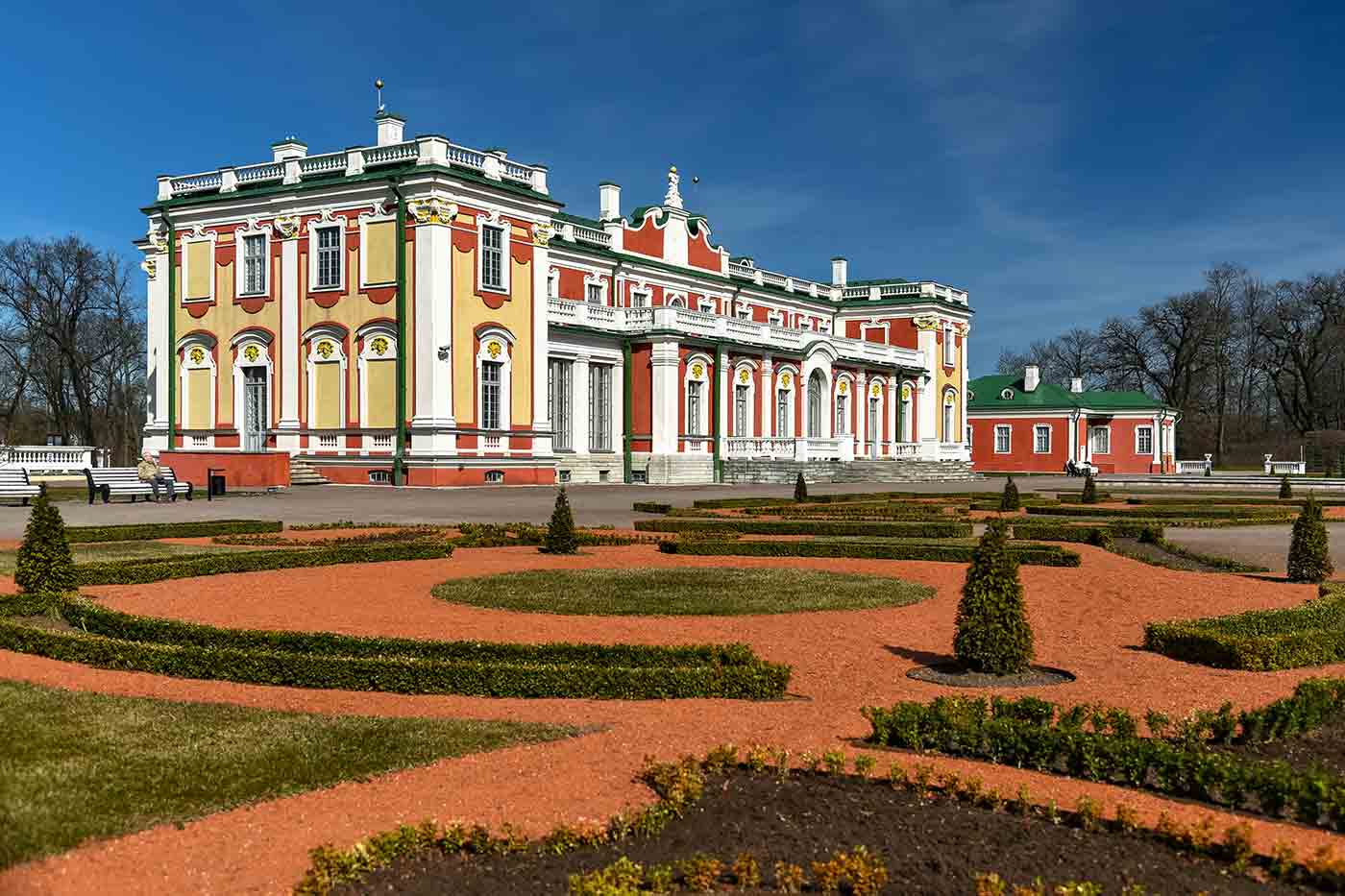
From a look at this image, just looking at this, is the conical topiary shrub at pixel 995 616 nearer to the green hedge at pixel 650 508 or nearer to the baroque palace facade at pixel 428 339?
the green hedge at pixel 650 508

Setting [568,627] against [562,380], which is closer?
[568,627]

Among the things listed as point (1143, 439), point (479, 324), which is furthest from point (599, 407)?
point (1143, 439)

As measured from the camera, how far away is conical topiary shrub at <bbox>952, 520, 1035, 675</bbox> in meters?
8.80

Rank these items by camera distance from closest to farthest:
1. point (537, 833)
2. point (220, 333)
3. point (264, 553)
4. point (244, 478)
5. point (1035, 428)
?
point (537, 833), point (264, 553), point (244, 478), point (220, 333), point (1035, 428)

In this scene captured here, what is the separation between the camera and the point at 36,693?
26.1ft

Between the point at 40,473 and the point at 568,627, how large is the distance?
104 feet

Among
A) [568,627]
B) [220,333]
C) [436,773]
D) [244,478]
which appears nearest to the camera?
[436,773]

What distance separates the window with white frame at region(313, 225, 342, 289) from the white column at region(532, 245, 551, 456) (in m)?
6.27

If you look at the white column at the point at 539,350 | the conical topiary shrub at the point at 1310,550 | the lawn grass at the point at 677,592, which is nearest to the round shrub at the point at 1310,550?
the conical topiary shrub at the point at 1310,550

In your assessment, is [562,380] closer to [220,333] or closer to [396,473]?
[396,473]

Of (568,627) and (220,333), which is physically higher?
(220,333)

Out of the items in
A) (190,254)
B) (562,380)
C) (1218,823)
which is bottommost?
(1218,823)

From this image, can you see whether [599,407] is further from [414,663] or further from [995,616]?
[414,663]

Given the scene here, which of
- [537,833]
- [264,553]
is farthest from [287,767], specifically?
[264,553]
